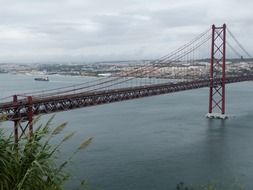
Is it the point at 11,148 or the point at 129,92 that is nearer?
the point at 11,148

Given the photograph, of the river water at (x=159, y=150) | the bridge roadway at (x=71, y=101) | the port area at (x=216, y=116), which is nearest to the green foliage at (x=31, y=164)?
the river water at (x=159, y=150)

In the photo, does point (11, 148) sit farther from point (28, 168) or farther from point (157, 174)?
point (157, 174)

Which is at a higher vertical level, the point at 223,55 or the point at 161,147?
the point at 223,55

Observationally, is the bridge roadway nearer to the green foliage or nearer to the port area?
the port area

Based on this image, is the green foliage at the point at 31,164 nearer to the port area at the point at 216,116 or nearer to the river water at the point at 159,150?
the river water at the point at 159,150

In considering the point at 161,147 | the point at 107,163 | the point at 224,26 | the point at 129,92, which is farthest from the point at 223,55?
the point at 107,163

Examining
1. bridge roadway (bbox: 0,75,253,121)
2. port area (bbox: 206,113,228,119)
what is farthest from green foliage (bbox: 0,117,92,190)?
port area (bbox: 206,113,228,119)
